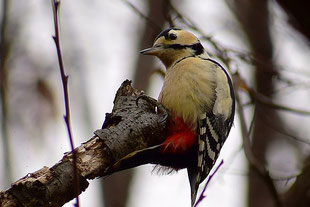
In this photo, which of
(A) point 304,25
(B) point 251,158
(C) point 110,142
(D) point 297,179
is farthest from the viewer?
(D) point 297,179

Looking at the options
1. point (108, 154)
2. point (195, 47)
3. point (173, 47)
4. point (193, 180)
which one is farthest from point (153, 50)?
point (108, 154)

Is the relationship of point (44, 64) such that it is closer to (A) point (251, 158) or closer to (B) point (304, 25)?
(A) point (251, 158)

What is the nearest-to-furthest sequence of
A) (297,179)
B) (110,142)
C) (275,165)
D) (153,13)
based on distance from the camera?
(110,142), (297,179), (275,165), (153,13)

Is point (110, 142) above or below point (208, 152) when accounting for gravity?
above

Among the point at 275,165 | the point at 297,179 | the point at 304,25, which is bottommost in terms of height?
the point at 275,165

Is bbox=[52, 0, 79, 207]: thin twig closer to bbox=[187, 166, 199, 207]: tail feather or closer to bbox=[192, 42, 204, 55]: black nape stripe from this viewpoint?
bbox=[187, 166, 199, 207]: tail feather

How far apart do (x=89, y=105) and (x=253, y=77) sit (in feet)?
7.16

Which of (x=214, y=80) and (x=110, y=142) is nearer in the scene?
(x=110, y=142)

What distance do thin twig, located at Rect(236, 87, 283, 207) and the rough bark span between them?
0.70 m

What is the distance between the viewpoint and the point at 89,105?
7.44 metres

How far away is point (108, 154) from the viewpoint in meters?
3.10

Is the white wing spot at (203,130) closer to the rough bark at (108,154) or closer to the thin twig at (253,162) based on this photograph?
the rough bark at (108,154)

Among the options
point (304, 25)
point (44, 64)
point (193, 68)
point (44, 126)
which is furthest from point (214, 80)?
point (44, 64)

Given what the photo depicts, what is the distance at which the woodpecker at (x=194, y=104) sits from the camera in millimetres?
3580
